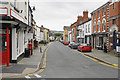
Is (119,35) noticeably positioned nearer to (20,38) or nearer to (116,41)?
(116,41)

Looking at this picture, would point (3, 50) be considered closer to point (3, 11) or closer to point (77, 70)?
point (3, 11)

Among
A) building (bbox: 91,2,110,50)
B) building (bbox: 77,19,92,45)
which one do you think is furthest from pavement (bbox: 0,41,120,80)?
building (bbox: 77,19,92,45)

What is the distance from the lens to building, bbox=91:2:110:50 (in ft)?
78.1

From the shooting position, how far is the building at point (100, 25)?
23797mm

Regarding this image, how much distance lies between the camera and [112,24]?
20.5m

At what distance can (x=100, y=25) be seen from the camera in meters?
26.4

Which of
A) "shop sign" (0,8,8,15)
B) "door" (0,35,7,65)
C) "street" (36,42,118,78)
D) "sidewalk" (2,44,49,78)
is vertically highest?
"shop sign" (0,8,8,15)

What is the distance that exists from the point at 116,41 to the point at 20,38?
12.3 metres

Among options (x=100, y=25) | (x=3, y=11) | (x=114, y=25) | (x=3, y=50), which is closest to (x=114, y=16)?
(x=114, y=25)

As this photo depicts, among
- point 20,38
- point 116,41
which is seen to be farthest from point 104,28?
point 20,38

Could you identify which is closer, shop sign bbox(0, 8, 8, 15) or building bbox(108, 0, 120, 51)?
shop sign bbox(0, 8, 8, 15)

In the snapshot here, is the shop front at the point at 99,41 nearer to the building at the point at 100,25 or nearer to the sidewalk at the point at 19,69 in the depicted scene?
the building at the point at 100,25

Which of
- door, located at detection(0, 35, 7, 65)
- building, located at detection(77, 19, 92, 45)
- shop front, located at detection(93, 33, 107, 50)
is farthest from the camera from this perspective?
building, located at detection(77, 19, 92, 45)

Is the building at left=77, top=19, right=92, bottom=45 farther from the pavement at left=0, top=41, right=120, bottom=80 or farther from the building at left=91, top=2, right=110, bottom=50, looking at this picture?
the pavement at left=0, top=41, right=120, bottom=80
